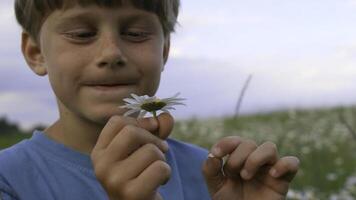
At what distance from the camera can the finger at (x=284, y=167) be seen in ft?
5.39

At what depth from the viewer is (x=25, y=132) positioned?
9.68m

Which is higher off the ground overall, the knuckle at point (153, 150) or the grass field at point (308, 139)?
the knuckle at point (153, 150)

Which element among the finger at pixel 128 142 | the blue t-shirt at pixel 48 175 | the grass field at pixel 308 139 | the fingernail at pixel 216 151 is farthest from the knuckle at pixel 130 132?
the grass field at pixel 308 139

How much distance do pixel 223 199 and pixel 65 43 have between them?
0.49m

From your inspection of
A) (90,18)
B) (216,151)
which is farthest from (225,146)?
(90,18)

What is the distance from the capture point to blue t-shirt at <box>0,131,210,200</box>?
1.83m

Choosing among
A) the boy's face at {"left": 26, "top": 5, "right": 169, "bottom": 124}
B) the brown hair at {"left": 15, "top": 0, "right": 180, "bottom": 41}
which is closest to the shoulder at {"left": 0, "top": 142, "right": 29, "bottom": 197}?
the boy's face at {"left": 26, "top": 5, "right": 169, "bottom": 124}

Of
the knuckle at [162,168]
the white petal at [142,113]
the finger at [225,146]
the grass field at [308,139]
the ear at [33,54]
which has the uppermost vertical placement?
the white petal at [142,113]

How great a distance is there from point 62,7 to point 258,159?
0.57m

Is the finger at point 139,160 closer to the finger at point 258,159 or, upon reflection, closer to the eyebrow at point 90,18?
the finger at point 258,159

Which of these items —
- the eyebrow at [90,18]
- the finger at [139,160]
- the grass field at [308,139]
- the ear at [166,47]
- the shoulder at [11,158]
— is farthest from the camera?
the grass field at [308,139]

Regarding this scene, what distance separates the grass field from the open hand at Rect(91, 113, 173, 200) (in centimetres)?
179

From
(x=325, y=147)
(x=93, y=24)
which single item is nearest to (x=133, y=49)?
(x=93, y=24)

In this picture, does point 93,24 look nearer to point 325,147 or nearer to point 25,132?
point 325,147
